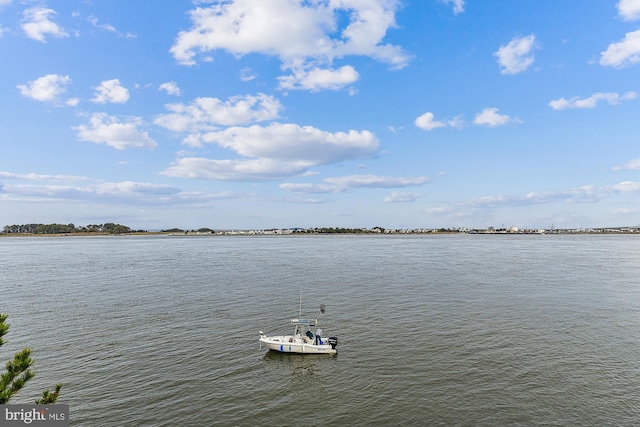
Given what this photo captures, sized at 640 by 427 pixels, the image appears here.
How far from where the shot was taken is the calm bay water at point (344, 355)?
23125 mm

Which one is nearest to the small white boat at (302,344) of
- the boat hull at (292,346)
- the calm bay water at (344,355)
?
the boat hull at (292,346)

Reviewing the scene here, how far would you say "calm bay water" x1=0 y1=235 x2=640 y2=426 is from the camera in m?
23.1

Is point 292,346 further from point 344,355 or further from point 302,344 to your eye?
point 344,355

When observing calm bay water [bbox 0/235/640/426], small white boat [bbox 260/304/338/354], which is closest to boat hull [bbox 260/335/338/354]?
small white boat [bbox 260/304/338/354]

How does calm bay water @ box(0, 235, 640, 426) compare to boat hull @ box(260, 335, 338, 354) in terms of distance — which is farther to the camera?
boat hull @ box(260, 335, 338, 354)

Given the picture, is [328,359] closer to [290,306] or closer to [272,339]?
[272,339]

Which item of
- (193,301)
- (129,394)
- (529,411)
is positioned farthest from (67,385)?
(529,411)

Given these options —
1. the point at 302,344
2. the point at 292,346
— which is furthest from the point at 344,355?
the point at 292,346

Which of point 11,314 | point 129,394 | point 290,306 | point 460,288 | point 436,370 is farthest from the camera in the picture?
point 460,288

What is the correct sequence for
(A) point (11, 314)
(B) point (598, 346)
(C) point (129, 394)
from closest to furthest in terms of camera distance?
(C) point (129, 394) < (B) point (598, 346) < (A) point (11, 314)

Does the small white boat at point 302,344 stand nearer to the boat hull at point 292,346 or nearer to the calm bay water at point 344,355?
the boat hull at point 292,346

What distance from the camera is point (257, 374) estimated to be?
28.8 meters

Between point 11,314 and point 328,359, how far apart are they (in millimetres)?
42629

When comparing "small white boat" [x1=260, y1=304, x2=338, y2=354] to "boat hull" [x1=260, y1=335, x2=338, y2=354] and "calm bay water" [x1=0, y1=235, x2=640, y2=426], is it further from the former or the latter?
"calm bay water" [x1=0, y1=235, x2=640, y2=426]
